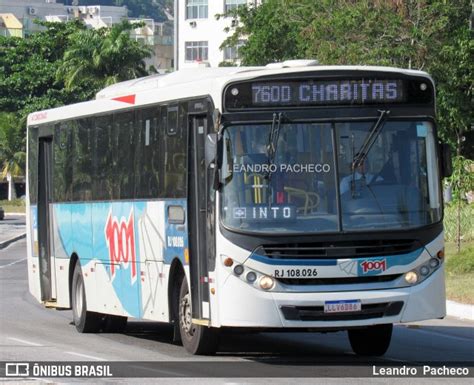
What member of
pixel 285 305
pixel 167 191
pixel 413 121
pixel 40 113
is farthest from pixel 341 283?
pixel 40 113

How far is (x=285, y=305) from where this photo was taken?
43.8ft

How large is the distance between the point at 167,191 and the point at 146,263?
A: 1.27 meters

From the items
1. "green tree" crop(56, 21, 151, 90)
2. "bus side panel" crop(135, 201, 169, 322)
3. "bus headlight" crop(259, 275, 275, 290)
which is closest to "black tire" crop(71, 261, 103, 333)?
"bus side panel" crop(135, 201, 169, 322)

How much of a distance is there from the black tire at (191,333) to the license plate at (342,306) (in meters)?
1.65

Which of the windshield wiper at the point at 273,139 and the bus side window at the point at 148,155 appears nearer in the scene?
the windshield wiper at the point at 273,139

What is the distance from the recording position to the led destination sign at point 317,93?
13867 millimetres

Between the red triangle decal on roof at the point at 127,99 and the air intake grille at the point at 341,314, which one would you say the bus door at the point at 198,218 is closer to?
the air intake grille at the point at 341,314

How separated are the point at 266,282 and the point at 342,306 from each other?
0.81 meters

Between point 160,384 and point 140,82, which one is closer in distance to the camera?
point 160,384

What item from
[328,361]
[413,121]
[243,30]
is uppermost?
[243,30]

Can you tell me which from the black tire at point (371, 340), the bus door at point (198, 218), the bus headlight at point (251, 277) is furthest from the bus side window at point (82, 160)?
the bus headlight at point (251, 277)

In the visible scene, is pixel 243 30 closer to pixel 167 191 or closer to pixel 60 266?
pixel 60 266

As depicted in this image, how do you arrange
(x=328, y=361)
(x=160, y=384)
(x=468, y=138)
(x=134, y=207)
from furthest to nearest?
(x=468, y=138), (x=134, y=207), (x=328, y=361), (x=160, y=384)

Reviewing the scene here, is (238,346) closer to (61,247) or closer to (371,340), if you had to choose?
(371,340)
